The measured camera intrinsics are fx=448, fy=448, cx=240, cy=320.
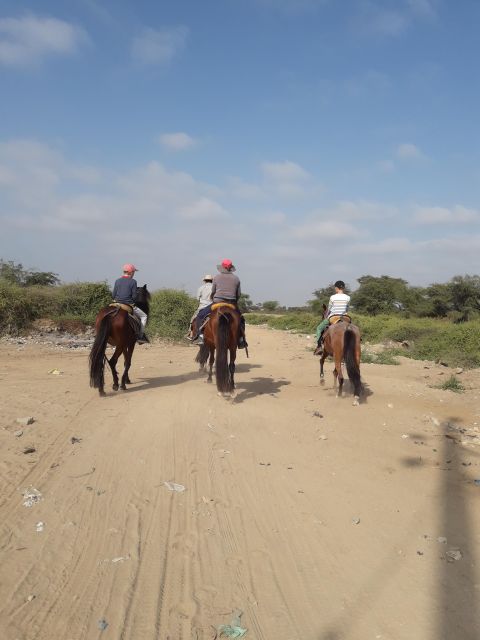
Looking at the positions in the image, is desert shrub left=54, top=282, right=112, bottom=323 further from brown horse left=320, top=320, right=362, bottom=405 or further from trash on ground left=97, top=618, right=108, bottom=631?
trash on ground left=97, top=618, right=108, bottom=631

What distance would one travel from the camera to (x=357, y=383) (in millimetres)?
8711

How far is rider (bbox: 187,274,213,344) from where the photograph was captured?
10930 millimetres

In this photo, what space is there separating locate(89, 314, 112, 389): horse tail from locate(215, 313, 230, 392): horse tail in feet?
7.13

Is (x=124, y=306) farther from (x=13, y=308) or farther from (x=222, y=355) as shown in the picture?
(x=13, y=308)

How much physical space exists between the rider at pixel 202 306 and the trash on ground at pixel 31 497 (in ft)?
22.2

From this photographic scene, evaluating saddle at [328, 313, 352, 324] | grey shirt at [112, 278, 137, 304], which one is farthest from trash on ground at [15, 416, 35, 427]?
saddle at [328, 313, 352, 324]

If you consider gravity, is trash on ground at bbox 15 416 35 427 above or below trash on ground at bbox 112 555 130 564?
above

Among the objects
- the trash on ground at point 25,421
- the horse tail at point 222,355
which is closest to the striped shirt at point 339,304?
the horse tail at point 222,355

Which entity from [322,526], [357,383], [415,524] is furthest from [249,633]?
Answer: [357,383]

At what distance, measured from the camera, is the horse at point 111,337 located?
28.0 feet

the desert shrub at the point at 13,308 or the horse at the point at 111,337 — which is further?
the desert shrub at the point at 13,308

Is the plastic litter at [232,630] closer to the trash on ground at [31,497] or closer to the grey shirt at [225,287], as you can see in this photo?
the trash on ground at [31,497]

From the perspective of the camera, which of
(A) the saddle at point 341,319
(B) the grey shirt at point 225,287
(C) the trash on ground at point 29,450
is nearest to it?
(C) the trash on ground at point 29,450

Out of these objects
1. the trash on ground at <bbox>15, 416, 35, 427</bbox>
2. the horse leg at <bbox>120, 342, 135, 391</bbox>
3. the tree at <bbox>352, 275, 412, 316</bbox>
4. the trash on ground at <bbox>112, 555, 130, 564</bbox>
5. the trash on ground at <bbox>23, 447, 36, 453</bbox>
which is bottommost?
the trash on ground at <bbox>112, 555, 130, 564</bbox>
